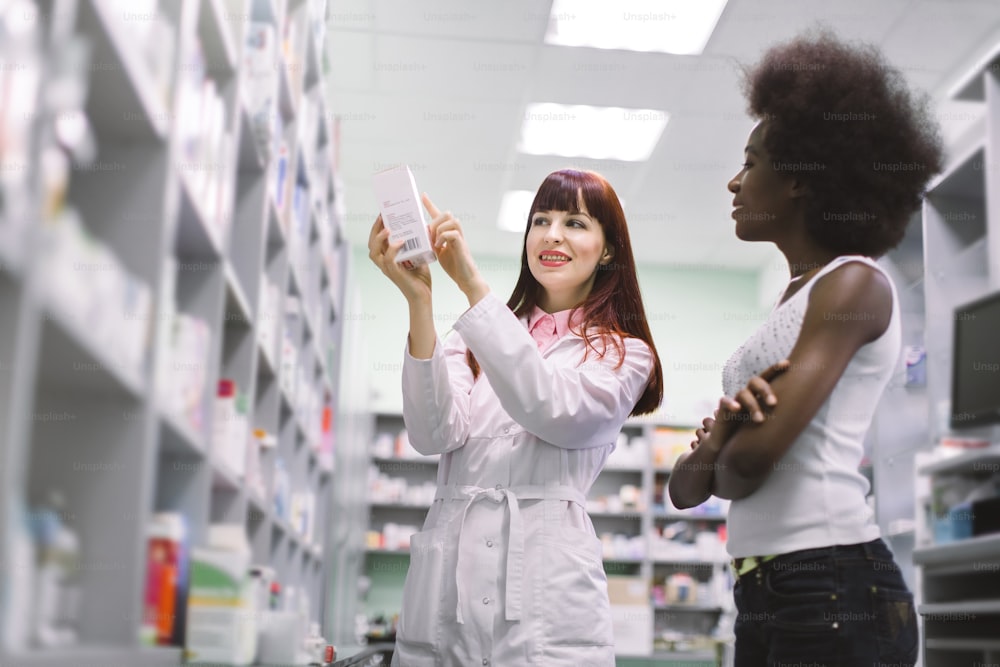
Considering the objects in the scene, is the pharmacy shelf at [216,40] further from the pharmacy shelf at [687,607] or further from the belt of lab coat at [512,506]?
the pharmacy shelf at [687,607]

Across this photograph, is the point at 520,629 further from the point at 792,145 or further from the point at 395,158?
the point at 395,158

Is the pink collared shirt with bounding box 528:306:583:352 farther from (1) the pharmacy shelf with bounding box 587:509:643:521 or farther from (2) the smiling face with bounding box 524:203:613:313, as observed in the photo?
(1) the pharmacy shelf with bounding box 587:509:643:521

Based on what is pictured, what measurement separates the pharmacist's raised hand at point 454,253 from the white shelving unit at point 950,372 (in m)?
1.90

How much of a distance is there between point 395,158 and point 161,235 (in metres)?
4.99

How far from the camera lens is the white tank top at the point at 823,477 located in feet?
4.37

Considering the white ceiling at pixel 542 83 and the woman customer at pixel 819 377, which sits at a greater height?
the white ceiling at pixel 542 83

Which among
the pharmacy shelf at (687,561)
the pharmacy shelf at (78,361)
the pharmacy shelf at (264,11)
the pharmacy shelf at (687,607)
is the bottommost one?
the pharmacy shelf at (687,607)

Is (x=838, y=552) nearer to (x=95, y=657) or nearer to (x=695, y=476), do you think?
(x=695, y=476)

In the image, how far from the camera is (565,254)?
6.56 feet

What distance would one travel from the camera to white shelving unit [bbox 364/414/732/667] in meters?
7.49

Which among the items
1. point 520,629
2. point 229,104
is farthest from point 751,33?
point 520,629

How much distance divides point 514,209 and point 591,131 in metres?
1.40

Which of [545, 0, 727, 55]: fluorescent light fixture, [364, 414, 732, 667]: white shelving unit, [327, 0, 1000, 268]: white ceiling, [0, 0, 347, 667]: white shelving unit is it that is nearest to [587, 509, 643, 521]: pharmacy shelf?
[364, 414, 732, 667]: white shelving unit

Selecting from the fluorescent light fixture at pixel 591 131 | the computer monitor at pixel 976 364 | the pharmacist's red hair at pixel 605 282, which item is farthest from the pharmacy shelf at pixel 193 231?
the fluorescent light fixture at pixel 591 131
